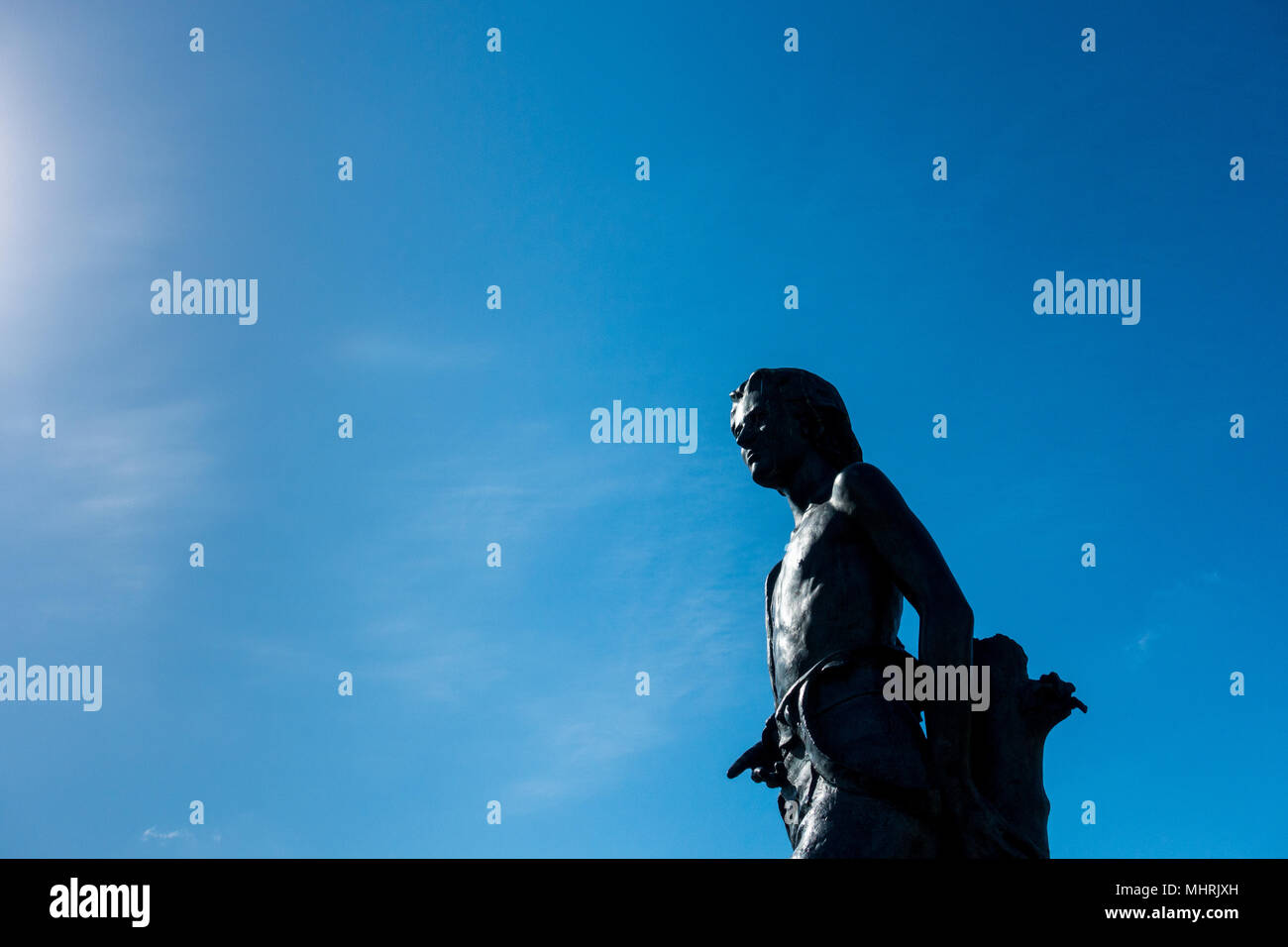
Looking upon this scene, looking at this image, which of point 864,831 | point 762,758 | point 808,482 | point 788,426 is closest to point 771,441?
point 788,426

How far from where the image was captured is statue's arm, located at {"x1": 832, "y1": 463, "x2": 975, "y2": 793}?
796 cm

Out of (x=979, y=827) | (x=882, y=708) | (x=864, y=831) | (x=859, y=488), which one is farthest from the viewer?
(x=859, y=488)

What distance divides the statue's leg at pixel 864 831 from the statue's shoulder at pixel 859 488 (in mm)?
1591

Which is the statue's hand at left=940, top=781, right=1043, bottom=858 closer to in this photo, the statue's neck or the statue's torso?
the statue's torso

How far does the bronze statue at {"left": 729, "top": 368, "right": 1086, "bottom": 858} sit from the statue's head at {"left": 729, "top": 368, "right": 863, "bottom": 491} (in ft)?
0.60

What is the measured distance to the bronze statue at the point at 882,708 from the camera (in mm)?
7719

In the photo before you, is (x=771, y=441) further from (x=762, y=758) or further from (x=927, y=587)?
(x=762, y=758)

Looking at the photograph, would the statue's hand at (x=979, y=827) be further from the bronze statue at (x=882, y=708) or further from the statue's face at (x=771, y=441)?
the statue's face at (x=771, y=441)

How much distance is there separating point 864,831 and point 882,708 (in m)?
0.66

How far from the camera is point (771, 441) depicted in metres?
9.05

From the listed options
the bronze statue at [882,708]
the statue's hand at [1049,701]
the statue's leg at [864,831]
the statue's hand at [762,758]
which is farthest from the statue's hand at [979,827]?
the statue's hand at [762,758]

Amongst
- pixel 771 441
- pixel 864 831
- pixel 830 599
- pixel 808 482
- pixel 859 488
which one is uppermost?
pixel 771 441
